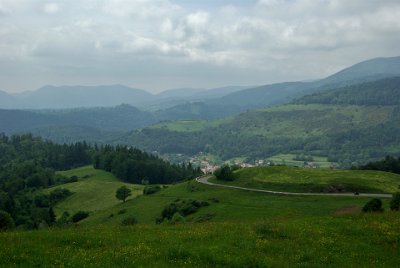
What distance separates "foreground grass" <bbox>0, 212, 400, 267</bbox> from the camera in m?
22.6

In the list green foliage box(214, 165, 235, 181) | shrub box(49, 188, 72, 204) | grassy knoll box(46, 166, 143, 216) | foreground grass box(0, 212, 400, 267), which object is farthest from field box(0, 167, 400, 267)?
shrub box(49, 188, 72, 204)

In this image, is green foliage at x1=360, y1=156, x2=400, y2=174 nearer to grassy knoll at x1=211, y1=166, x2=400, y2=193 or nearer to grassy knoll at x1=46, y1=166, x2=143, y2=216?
grassy knoll at x1=211, y1=166, x2=400, y2=193

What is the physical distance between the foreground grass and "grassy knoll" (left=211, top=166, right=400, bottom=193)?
206 ft

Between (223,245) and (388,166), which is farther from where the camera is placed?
(388,166)

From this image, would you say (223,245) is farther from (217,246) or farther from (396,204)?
(396,204)

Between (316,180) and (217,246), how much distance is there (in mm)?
79503

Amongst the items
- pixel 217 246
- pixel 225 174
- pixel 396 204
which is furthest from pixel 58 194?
pixel 217 246

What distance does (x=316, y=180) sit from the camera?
100 m

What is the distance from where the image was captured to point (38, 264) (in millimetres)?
21203

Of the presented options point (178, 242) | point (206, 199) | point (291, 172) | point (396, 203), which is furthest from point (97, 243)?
point (291, 172)

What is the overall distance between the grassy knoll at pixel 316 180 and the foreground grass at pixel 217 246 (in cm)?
6292

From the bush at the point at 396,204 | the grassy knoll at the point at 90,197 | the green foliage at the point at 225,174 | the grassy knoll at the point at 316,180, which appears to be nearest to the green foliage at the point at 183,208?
the grassy knoll at the point at 316,180

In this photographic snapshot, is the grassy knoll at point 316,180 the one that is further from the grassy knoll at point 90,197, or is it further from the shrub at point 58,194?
the shrub at point 58,194

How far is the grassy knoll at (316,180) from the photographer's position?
306 feet
